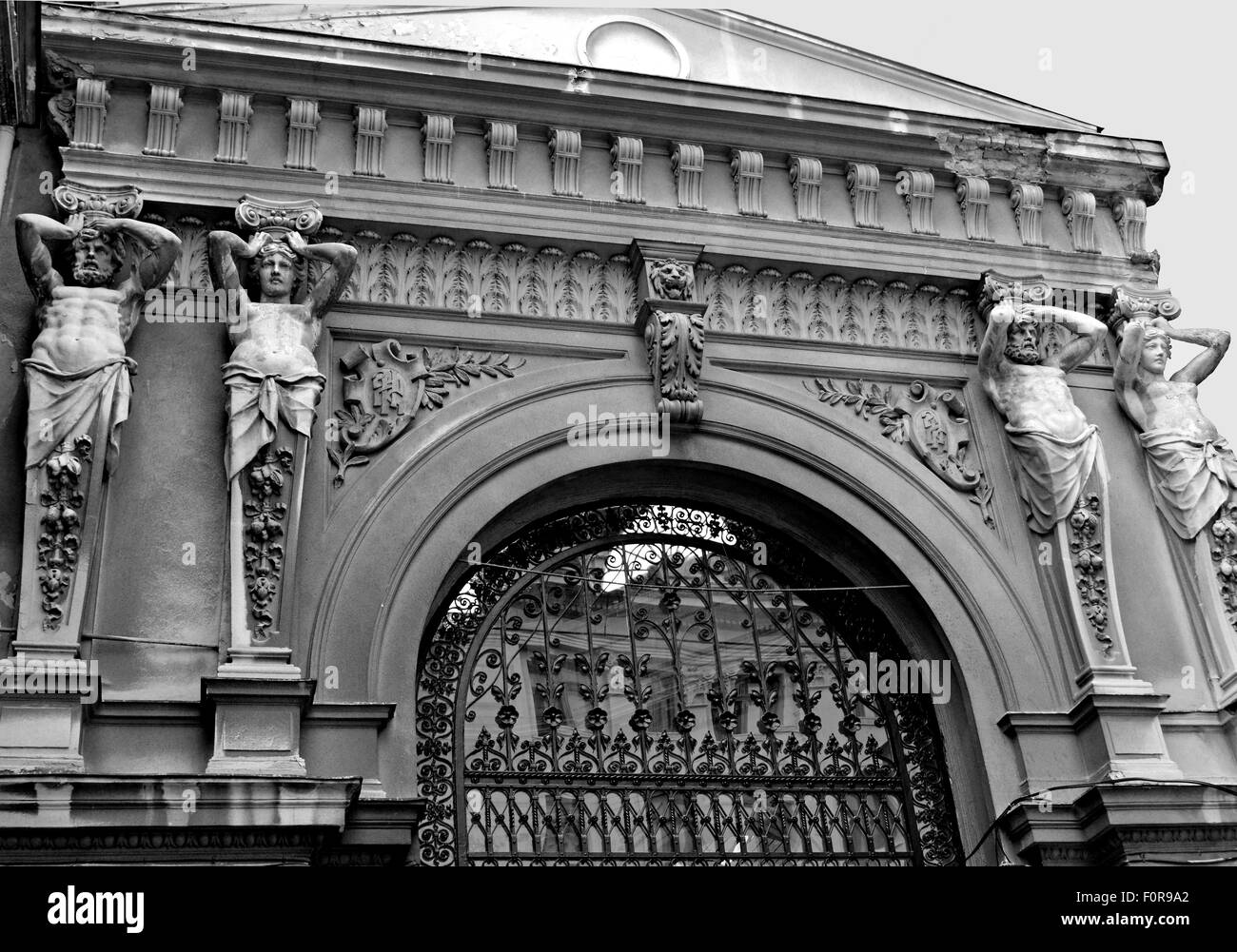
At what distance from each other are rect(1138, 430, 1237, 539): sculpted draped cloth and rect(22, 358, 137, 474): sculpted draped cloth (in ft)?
20.7

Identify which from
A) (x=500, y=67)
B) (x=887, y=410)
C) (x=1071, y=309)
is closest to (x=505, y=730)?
(x=887, y=410)

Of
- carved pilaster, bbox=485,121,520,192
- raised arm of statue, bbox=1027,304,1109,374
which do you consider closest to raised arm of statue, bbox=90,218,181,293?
carved pilaster, bbox=485,121,520,192

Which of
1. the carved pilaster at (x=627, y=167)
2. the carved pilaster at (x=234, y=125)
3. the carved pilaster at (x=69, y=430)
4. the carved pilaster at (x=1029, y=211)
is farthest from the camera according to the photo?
the carved pilaster at (x=1029, y=211)

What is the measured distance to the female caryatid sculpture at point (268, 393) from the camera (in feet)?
25.8

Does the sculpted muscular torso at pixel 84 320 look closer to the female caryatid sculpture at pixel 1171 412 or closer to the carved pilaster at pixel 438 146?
the carved pilaster at pixel 438 146

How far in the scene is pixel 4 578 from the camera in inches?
307

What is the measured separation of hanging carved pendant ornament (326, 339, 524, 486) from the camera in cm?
877

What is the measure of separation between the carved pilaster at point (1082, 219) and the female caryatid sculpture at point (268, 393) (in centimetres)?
501

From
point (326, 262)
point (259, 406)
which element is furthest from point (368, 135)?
point (259, 406)

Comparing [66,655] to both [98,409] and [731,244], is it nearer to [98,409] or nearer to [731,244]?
[98,409]

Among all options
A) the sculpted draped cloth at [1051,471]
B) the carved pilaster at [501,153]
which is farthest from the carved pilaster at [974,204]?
the carved pilaster at [501,153]

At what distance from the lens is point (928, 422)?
32.3ft

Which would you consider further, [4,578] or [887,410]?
[887,410]
